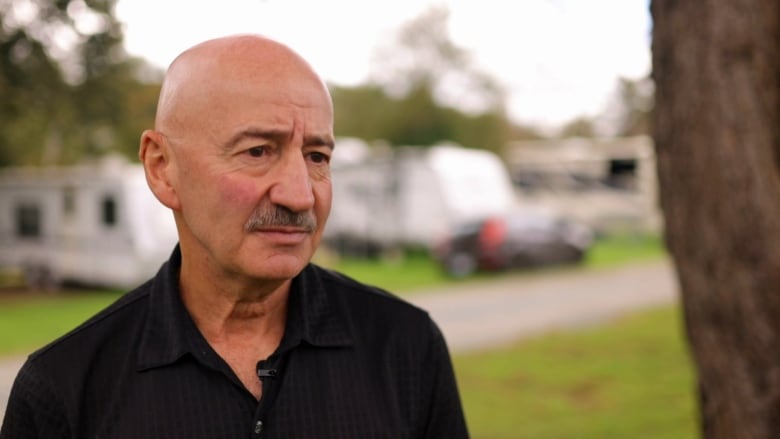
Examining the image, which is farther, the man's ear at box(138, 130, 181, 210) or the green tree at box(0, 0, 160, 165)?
the green tree at box(0, 0, 160, 165)

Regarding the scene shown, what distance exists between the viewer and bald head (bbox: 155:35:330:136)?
1.52m

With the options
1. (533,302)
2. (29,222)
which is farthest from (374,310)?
(29,222)

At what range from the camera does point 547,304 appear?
14.6m

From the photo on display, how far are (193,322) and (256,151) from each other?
1.11 feet

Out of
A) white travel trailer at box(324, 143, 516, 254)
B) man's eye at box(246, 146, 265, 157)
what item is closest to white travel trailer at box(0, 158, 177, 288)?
white travel trailer at box(324, 143, 516, 254)

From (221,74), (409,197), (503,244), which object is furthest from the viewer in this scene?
(409,197)

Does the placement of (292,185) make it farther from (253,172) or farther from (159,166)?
(159,166)

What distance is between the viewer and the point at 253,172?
5.00ft

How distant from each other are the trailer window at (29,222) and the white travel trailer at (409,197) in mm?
6999

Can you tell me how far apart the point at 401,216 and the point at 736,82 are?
782 inches

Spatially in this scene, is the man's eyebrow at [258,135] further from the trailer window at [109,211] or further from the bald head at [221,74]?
the trailer window at [109,211]

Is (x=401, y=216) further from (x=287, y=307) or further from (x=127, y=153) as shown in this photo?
(x=287, y=307)

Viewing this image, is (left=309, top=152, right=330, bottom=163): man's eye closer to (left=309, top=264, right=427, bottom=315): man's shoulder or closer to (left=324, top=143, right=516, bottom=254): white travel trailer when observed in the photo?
(left=309, top=264, right=427, bottom=315): man's shoulder

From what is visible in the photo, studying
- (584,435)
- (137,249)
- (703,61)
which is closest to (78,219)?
(137,249)
